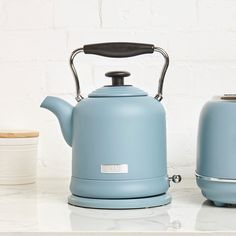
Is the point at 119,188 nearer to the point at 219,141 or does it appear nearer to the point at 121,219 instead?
the point at 121,219

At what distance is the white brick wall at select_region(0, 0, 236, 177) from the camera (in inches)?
60.4

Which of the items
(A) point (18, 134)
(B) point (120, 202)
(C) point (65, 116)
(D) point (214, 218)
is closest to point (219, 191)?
(D) point (214, 218)

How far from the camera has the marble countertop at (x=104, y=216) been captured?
0.99 m

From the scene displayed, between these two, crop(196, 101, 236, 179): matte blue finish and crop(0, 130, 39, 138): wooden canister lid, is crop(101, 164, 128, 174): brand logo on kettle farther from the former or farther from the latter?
crop(0, 130, 39, 138): wooden canister lid

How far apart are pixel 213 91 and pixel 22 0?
0.51m

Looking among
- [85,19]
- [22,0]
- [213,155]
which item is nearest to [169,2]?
[85,19]

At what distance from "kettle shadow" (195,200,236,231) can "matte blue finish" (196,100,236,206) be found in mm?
20

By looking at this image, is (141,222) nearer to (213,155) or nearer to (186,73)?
(213,155)

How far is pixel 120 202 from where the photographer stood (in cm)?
115

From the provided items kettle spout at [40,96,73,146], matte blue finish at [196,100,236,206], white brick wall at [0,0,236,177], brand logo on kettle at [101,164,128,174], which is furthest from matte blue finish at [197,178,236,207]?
white brick wall at [0,0,236,177]

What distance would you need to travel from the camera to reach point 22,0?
1540 millimetres

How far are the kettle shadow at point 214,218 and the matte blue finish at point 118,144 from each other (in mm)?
99

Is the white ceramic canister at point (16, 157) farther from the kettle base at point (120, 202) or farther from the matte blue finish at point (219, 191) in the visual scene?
the matte blue finish at point (219, 191)

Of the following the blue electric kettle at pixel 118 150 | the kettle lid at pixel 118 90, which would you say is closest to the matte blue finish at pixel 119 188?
the blue electric kettle at pixel 118 150
